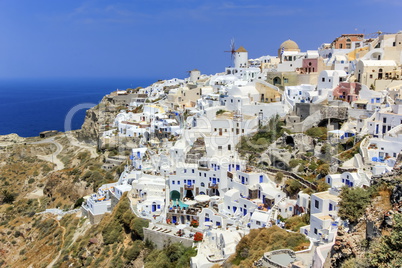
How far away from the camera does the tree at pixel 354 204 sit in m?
13.4

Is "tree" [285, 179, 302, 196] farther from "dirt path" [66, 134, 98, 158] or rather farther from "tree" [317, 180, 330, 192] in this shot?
"dirt path" [66, 134, 98, 158]

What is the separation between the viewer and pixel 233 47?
56500 millimetres

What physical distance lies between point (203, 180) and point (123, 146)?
64.7ft

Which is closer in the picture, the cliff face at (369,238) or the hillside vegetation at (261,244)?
the cliff face at (369,238)

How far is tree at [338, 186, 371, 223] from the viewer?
13352mm

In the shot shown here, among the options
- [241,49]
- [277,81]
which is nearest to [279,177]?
[277,81]

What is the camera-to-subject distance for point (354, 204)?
1399 cm

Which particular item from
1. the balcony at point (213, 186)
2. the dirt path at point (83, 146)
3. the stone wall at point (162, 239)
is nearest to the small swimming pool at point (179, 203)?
the balcony at point (213, 186)

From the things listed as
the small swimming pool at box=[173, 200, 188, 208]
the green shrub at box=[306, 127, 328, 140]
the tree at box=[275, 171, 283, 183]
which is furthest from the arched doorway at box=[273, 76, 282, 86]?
the small swimming pool at box=[173, 200, 188, 208]

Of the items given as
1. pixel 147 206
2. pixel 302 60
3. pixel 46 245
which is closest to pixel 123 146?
pixel 46 245

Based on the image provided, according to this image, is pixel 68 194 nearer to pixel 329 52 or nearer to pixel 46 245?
pixel 46 245

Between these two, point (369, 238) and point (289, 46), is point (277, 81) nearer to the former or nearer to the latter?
point (289, 46)

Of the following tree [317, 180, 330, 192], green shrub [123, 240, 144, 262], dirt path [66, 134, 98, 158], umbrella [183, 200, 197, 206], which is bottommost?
green shrub [123, 240, 144, 262]

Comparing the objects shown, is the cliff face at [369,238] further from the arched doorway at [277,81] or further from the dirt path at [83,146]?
the dirt path at [83,146]
